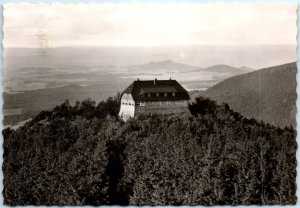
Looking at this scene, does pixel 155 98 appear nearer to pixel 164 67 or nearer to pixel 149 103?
pixel 149 103

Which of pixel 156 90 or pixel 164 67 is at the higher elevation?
pixel 164 67

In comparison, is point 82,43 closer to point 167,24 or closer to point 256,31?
point 167,24

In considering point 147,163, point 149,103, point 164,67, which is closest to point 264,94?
point 164,67

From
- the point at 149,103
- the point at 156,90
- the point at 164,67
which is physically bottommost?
the point at 149,103

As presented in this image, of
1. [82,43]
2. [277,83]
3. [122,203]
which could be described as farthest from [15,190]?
[277,83]

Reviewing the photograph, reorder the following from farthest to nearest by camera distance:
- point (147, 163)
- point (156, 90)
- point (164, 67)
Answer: point (156, 90), point (164, 67), point (147, 163)
